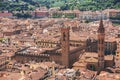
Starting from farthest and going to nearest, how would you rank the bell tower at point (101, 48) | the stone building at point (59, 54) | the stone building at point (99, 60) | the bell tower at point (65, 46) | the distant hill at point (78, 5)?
the distant hill at point (78, 5) < the stone building at point (59, 54) < the bell tower at point (65, 46) < the stone building at point (99, 60) < the bell tower at point (101, 48)

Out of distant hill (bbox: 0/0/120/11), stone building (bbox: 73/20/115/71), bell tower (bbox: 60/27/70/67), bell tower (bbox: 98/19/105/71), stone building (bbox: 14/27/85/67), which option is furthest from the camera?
distant hill (bbox: 0/0/120/11)

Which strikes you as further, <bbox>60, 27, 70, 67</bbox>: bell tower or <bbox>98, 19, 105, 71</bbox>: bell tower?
<bbox>60, 27, 70, 67</bbox>: bell tower

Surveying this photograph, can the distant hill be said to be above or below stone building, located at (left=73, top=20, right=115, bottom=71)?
above

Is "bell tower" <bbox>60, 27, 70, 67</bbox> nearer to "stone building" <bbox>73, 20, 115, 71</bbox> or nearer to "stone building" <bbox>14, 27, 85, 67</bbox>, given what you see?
"stone building" <bbox>14, 27, 85, 67</bbox>

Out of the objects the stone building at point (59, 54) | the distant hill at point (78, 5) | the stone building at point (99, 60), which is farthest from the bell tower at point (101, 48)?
the distant hill at point (78, 5)

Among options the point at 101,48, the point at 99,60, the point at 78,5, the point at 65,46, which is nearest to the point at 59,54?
the point at 65,46

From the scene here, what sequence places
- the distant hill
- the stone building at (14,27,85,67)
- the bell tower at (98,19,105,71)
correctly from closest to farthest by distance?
1. the bell tower at (98,19,105,71)
2. the stone building at (14,27,85,67)
3. the distant hill

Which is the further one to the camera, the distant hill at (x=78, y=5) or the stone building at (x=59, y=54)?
the distant hill at (x=78, y=5)

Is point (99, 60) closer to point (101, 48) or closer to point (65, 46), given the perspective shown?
point (101, 48)

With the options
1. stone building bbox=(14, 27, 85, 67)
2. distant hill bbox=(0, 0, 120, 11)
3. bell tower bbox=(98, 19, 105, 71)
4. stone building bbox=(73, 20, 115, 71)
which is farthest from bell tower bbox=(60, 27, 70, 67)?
distant hill bbox=(0, 0, 120, 11)

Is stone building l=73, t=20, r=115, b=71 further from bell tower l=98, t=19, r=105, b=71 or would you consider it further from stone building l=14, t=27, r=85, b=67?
stone building l=14, t=27, r=85, b=67

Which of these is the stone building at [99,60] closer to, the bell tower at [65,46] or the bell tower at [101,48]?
the bell tower at [101,48]

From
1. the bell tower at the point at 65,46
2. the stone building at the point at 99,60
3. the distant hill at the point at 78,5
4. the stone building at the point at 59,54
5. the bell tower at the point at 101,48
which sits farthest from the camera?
the distant hill at the point at 78,5

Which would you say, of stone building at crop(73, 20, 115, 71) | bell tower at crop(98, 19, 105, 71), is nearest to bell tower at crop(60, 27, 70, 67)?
stone building at crop(73, 20, 115, 71)
